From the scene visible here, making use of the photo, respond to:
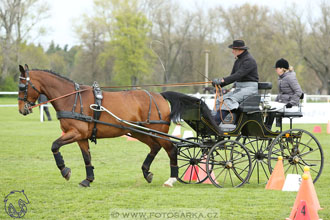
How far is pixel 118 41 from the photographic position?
45344 mm

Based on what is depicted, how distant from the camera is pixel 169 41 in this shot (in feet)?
139

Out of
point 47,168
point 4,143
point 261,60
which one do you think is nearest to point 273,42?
point 261,60

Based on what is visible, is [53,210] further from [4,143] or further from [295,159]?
[4,143]

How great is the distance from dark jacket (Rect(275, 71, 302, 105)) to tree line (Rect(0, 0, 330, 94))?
32.9 m

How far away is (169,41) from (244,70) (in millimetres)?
35018

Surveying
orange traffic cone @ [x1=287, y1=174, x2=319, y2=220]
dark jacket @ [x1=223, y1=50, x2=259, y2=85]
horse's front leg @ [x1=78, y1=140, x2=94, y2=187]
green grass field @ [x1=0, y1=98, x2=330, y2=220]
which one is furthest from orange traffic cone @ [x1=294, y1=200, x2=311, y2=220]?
horse's front leg @ [x1=78, y1=140, x2=94, y2=187]

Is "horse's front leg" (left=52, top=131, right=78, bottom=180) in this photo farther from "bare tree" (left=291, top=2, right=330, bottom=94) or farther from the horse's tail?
"bare tree" (left=291, top=2, right=330, bottom=94)

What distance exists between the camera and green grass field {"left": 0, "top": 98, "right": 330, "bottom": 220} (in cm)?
588

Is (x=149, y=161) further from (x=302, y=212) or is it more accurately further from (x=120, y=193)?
(x=302, y=212)

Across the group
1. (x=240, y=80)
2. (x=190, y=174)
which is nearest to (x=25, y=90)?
(x=190, y=174)

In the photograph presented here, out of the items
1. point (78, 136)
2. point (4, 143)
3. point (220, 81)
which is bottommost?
point (4, 143)

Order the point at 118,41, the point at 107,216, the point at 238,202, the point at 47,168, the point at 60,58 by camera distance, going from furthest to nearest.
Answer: the point at 60,58 → the point at 118,41 → the point at 47,168 → the point at 238,202 → the point at 107,216

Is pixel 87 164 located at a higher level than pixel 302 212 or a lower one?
higher

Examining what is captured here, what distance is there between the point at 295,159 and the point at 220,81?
1.92 meters
